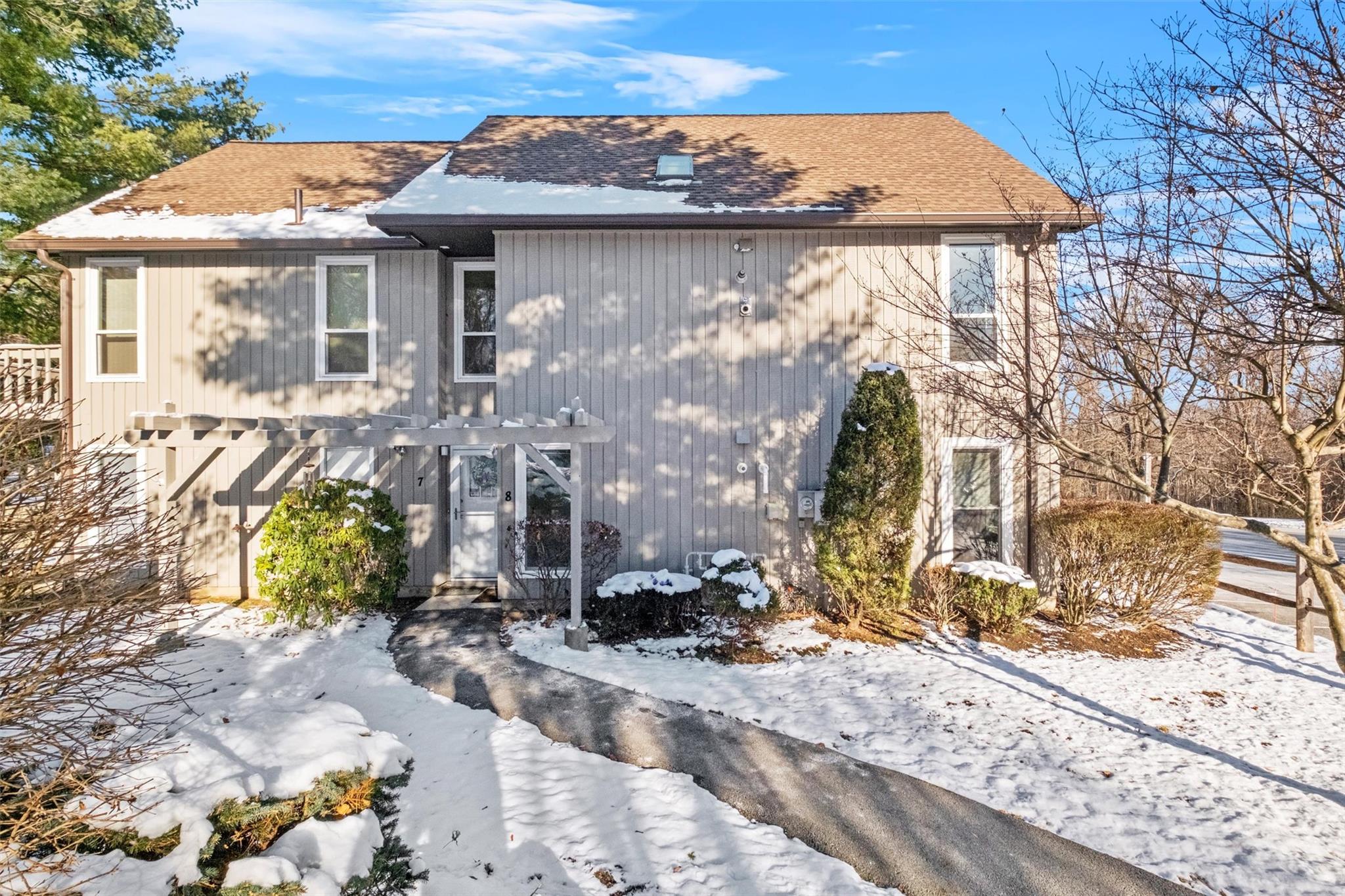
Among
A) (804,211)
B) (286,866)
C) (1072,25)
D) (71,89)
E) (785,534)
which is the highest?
(71,89)

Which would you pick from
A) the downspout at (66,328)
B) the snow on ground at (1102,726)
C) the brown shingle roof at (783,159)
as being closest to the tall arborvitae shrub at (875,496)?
the snow on ground at (1102,726)

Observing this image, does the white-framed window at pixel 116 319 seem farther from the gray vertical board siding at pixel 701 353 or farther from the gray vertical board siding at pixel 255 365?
the gray vertical board siding at pixel 701 353

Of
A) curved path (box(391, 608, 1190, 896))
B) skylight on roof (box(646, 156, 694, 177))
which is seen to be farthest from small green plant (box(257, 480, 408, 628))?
skylight on roof (box(646, 156, 694, 177))

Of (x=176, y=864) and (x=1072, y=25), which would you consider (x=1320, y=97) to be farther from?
(x=176, y=864)

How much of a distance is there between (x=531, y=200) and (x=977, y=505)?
7.03 m

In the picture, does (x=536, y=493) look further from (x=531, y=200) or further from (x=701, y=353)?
(x=531, y=200)

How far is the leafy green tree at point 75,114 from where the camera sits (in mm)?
10047

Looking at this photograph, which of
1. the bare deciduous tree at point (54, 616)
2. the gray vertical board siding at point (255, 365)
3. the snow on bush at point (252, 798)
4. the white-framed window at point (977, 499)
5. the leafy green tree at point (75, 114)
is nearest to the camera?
the bare deciduous tree at point (54, 616)

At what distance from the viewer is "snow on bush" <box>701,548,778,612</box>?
6980 mm

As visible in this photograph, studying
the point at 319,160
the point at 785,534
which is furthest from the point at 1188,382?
the point at 319,160

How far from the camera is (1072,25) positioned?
6152 mm

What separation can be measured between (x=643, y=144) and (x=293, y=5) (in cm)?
534

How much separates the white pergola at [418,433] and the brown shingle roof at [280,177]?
3942 millimetres

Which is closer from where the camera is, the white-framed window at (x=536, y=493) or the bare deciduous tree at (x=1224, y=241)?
the bare deciduous tree at (x=1224, y=241)
